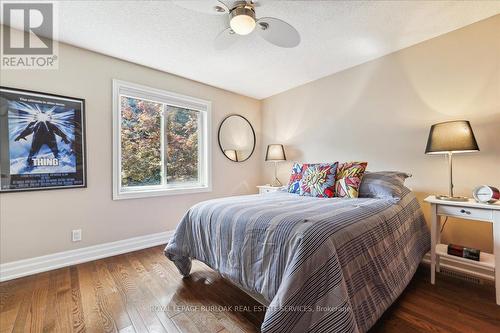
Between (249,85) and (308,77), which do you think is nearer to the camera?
(308,77)

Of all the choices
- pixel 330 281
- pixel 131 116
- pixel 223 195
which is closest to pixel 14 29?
pixel 131 116

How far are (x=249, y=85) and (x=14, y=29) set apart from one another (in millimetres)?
2653

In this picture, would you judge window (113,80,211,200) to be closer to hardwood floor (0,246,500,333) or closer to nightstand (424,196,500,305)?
hardwood floor (0,246,500,333)

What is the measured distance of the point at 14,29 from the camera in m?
2.08

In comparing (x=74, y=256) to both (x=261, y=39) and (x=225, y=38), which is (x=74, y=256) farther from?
(x=261, y=39)

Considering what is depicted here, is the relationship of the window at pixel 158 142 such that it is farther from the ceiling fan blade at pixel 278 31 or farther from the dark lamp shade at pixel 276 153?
the ceiling fan blade at pixel 278 31

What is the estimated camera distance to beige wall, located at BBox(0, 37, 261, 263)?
2.09 m

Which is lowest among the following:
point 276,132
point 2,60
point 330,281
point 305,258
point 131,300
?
point 131,300

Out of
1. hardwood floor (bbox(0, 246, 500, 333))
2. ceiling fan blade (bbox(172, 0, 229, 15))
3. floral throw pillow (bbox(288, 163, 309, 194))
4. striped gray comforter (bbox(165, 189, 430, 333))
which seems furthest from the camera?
floral throw pillow (bbox(288, 163, 309, 194))

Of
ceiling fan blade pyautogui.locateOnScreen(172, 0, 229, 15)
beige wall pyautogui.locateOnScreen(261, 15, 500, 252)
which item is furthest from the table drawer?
ceiling fan blade pyautogui.locateOnScreen(172, 0, 229, 15)

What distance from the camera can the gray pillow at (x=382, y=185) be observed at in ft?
6.55

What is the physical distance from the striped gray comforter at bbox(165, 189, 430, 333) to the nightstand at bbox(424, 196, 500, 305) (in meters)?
0.17

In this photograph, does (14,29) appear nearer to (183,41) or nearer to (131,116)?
(131,116)

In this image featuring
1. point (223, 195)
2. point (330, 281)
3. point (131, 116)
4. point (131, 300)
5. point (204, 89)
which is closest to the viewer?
point (330, 281)
